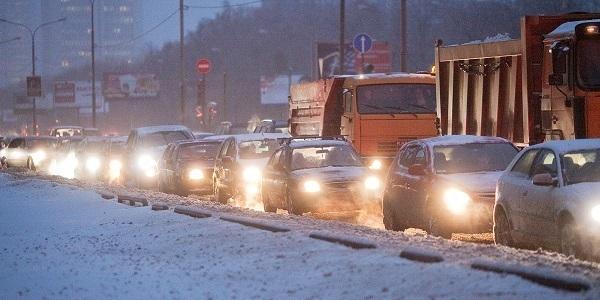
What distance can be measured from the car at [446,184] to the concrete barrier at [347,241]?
293 cm

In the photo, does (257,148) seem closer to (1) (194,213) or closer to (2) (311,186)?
(2) (311,186)

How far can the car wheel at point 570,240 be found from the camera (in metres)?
12.2

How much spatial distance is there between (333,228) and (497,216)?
231cm

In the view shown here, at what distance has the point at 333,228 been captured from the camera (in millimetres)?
15898

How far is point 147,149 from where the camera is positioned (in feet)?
115

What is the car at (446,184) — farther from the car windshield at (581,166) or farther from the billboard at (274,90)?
the billboard at (274,90)

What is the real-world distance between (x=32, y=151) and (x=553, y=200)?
43.8 m

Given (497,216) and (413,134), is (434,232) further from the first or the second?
(413,134)

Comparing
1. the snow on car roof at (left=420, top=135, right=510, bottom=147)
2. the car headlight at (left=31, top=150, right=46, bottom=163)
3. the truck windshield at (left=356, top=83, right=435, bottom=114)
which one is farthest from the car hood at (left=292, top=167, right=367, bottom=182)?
the car headlight at (left=31, top=150, right=46, bottom=163)

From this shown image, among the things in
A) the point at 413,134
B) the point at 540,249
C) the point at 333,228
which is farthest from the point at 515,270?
the point at 413,134

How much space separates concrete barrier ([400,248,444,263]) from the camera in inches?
419

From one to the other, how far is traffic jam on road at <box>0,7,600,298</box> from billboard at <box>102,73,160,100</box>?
8662 cm

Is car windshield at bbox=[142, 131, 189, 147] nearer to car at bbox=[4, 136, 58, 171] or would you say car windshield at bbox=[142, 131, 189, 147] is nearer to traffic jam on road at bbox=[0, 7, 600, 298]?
traffic jam on road at bbox=[0, 7, 600, 298]

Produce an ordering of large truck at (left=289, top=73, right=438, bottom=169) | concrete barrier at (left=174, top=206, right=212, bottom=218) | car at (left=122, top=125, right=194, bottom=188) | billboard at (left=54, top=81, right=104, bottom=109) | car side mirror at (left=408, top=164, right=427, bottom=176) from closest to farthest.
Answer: car side mirror at (left=408, top=164, right=427, bottom=176), concrete barrier at (left=174, top=206, right=212, bottom=218), large truck at (left=289, top=73, right=438, bottom=169), car at (left=122, top=125, right=194, bottom=188), billboard at (left=54, top=81, right=104, bottom=109)
